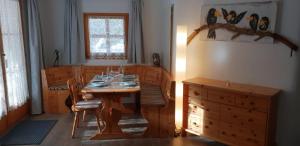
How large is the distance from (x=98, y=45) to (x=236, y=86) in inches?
120

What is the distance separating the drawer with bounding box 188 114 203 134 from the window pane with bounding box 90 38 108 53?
8.25 feet

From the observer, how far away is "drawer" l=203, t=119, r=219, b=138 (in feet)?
9.75

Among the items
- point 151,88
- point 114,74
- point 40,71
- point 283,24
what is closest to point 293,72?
point 283,24

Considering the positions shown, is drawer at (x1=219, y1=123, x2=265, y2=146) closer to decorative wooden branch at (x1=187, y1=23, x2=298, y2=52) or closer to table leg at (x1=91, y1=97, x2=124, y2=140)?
decorative wooden branch at (x1=187, y1=23, x2=298, y2=52)

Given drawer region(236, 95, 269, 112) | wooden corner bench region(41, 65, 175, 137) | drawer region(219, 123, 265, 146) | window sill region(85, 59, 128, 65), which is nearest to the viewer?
drawer region(236, 95, 269, 112)

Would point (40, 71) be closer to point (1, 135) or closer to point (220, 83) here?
point (1, 135)

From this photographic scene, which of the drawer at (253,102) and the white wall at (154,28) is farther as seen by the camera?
the white wall at (154,28)

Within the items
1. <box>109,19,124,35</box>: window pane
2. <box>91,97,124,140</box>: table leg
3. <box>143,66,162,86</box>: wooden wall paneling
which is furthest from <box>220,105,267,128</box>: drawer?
<box>109,19,124,35</box>: window pane

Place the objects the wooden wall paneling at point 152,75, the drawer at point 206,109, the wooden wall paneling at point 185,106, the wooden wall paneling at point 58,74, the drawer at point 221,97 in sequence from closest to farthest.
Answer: the drawer at point 221,97, the drawer at point 206,109, the wooden wall paneling at point 185,106, the wooden wall paneling at point 58,74, the wooden wall paneling at point 152,75

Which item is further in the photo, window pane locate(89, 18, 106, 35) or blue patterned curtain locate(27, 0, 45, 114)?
window pane locate(89, 18, 106, 35)

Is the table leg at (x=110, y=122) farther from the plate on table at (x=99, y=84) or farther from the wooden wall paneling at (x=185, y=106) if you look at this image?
the wooden wall paneling at (x=185, y=106)

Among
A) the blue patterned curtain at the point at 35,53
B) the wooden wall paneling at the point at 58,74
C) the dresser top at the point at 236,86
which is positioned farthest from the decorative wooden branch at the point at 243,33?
the blue patterned curtain at the point at 35,53

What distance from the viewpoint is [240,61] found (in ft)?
9.81

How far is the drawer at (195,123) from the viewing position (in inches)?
123
